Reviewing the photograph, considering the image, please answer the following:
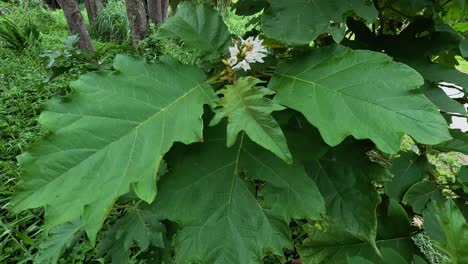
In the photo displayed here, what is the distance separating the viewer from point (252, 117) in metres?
0.51

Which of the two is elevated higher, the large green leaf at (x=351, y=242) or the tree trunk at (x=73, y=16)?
the large green leaf at (x=351, y=242)

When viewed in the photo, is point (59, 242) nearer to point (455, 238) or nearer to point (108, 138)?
point (108, 138)

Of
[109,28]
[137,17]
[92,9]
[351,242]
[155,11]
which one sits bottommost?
[109,28]

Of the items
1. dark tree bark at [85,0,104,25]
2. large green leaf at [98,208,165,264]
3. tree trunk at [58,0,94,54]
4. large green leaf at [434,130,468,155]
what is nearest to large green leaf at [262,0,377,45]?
large green leaf at [434,130,468,155]

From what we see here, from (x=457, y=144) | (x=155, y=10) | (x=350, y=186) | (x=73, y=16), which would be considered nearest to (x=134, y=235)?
(x=350, y=186)

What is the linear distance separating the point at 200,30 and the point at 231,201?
0.35 metres

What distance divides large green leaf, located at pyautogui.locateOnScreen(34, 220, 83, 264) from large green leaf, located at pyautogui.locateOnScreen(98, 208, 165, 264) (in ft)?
0.33

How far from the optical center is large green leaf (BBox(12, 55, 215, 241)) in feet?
1.55

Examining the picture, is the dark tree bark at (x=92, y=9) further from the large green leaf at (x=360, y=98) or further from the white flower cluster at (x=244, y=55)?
the large green leaf at (x=360, y=98)

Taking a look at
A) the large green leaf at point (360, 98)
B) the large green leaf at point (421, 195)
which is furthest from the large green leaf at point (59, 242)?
the large green leaf at point (421, 195)

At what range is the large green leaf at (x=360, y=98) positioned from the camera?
0.51m

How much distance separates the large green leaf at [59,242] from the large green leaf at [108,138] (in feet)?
1.85

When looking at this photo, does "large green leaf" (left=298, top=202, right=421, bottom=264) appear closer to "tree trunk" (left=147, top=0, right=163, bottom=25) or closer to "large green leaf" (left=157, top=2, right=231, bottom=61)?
"large green leaf" (left=157, top=2, right=231, bottom=61)

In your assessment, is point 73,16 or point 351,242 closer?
point 351,242
